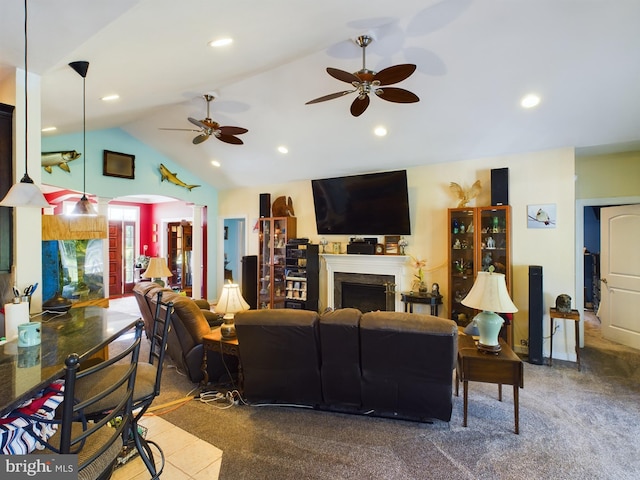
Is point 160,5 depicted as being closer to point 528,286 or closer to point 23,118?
point 23,118

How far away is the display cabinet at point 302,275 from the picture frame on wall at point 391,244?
4.25ft

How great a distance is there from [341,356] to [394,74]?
2.29m

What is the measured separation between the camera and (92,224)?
3.50m

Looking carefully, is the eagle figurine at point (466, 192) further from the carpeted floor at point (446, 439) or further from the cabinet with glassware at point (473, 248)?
the carpeted floor at point (446, 439)

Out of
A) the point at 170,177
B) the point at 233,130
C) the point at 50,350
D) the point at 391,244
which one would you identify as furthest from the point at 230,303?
the point at 170,177

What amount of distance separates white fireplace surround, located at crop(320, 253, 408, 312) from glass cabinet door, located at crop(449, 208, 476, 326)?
2.49ft

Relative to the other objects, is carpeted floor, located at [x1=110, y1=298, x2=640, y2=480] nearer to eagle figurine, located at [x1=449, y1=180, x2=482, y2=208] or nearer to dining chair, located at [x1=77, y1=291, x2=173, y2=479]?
dining chair, located at [x1=77, y1=291, x2=173, y2=479]

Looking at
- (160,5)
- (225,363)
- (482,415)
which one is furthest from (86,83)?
(482,415)

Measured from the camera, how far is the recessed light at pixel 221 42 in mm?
2428

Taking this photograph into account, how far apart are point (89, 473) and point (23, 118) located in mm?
2423

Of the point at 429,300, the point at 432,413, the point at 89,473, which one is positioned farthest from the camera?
the point at 429,300

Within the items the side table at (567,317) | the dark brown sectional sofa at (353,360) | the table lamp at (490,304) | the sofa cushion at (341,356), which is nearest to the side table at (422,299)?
the side table at (567,317)

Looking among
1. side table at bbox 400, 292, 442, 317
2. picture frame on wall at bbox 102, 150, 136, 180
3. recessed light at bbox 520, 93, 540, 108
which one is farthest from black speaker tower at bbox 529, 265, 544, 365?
picture frame on wall at bbox 102, 150, 136, 180

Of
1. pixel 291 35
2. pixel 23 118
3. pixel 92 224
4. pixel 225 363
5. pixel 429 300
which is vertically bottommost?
pixel 225 363
